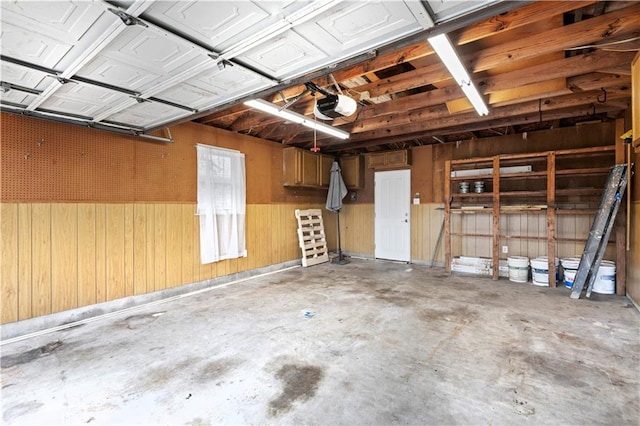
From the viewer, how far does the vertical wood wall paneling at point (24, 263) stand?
3014 millimetres

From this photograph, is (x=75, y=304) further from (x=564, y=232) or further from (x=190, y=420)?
(x=564, y=232)

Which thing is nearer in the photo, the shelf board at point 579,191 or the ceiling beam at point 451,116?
the ceiling beam at point 451,116

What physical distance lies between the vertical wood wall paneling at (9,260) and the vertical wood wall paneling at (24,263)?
3 centimetres

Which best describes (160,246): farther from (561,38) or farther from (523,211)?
(523,211)

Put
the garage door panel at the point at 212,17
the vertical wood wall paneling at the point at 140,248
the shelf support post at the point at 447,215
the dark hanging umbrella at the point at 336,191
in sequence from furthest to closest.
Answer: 1. the dark hanging umbrella at the point at 336,191
2. the shelf support post at the point at 447,215
3. the vertical wood wall paneling at the point at 140,248
4. the garage door panel at the point at 212,17

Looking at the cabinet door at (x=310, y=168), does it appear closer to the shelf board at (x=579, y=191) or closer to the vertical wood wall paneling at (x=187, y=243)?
the vertical wood wall paneling at (x=187, y=243)

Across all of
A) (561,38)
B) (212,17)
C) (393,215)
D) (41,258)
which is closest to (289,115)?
(212,17)

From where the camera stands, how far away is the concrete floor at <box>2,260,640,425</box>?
1858 mm

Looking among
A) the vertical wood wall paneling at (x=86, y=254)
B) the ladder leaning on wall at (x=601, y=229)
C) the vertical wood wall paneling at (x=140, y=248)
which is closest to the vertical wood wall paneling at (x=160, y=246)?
the vertical wood wall paneling at (x=140, y=248)

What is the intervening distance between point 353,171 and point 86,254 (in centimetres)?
543

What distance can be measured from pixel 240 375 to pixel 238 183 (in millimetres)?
3509

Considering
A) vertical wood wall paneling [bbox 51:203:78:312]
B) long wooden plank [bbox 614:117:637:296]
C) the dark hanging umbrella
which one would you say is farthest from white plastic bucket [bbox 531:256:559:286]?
vertical wood wall paneling [bbox 51:203:78:312]

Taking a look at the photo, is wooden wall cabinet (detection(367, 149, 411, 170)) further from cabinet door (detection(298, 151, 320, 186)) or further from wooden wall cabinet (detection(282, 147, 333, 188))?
cabinet door (detection(298, 151, 320, 186))

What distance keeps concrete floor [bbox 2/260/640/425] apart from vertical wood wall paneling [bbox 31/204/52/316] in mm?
372
